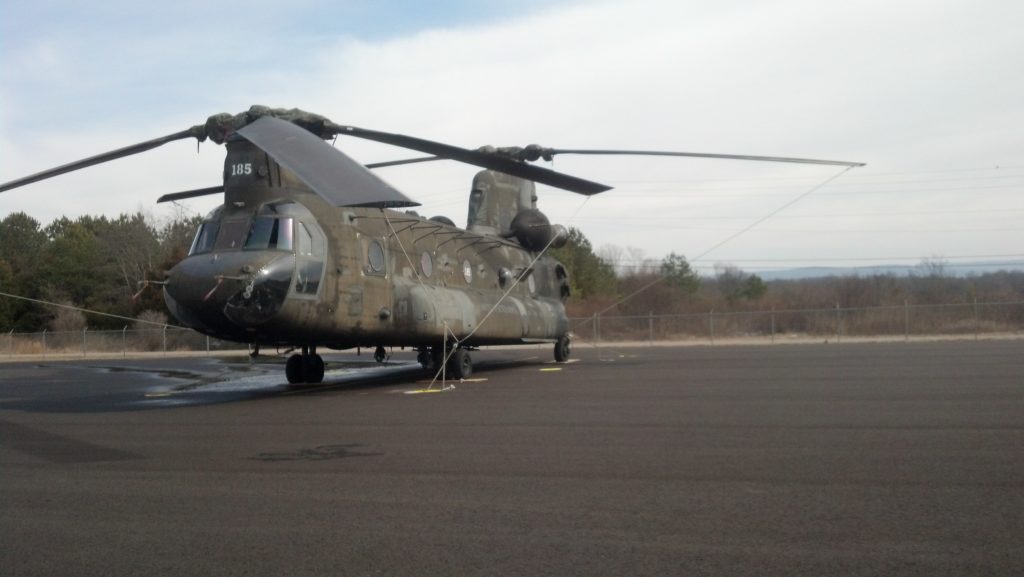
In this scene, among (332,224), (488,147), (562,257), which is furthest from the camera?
(562,257)

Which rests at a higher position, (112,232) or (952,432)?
(112,232)

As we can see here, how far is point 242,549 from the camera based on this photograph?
5.64 m

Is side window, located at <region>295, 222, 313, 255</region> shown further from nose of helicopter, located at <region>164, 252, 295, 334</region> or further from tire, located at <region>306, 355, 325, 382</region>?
tire, located at <region>306, 355, 325, 382</region>

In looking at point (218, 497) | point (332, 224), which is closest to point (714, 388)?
point (332, 224)

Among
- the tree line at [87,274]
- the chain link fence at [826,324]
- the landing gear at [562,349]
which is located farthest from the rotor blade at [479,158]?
the tree line at [87,274]

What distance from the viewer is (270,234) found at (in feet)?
50.0

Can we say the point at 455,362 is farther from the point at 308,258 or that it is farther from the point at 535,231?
the point at 535,231

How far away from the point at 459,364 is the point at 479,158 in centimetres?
551

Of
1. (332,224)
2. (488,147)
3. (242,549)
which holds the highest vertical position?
(488,147)

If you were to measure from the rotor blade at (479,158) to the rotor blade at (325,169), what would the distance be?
2538mm

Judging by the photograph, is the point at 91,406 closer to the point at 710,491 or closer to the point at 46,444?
the point at 46,444

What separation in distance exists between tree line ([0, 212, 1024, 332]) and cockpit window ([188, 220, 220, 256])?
112 feet

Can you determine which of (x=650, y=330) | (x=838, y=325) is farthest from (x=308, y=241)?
(x=838, y=325)

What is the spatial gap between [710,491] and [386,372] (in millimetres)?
17087
